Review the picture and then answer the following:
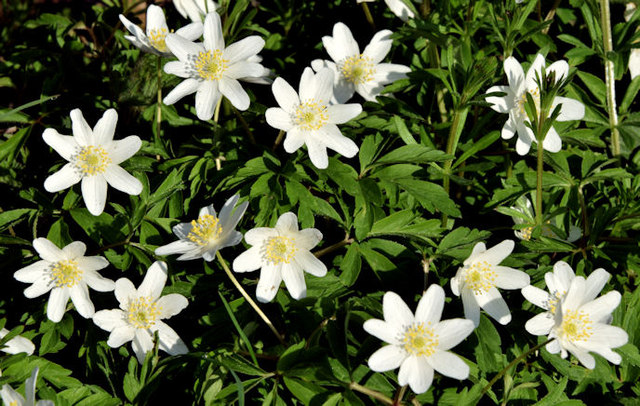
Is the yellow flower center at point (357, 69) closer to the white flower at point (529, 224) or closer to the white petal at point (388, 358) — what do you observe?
the white flower at point (529, 224)

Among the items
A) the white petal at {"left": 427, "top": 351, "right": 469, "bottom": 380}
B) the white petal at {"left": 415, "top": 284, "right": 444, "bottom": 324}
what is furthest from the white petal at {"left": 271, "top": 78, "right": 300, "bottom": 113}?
the white petal at {"left": 427, "top": 351, "right": 469, "bottom": 380}

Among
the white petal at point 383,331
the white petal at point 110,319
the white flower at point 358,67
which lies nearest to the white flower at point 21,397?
the white petal at point 110,319

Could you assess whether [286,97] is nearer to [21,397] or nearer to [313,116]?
[313,116]

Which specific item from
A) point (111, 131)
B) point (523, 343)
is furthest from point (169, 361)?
point (523, 343)

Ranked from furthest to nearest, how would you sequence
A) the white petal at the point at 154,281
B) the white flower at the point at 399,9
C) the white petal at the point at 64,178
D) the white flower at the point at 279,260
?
1. the white flower at the point at 399,9
2. the white petal at the point at 64,178
3. the white petal at the point at 154,281
4. the white flower at the point at 279,260

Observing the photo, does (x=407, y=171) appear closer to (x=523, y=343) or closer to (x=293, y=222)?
(x=293, y=222)
